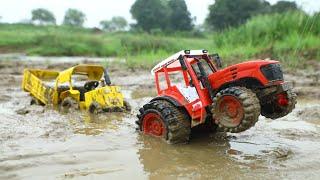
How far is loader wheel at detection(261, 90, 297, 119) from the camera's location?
737 centimetres

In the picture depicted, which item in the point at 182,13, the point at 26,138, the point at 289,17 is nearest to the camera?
the point at 26,138

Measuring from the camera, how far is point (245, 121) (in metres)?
6.84

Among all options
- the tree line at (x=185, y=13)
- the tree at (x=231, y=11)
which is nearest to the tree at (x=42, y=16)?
the tree line at (x=185, y=13)

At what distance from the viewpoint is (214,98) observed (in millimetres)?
7258

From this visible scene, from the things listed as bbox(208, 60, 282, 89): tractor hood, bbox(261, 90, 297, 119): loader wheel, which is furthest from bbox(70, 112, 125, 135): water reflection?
bbox(261, 90, 297, 119): loader wheel

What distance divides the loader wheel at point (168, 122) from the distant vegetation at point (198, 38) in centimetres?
1001

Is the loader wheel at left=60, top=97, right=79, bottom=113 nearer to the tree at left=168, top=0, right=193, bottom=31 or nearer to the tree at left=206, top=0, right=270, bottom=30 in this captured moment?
the tree at left=206, top=0, right=270, bottom=30

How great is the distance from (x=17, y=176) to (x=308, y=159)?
3.94 metres

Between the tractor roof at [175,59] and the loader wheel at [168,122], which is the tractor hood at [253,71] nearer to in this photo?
the tractor roof at [175,59]

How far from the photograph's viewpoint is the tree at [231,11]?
52.9m

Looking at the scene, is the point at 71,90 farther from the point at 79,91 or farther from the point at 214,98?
the point at 214,98

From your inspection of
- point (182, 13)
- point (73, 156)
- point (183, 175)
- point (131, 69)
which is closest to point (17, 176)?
point (73, 156)

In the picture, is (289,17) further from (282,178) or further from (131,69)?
(282,178)

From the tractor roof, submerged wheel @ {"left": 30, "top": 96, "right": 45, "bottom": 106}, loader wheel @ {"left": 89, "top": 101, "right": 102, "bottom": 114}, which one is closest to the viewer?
the tractor roof
